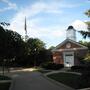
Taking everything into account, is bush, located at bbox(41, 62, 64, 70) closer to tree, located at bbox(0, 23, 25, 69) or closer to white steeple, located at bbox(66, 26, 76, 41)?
white steeple, located at bbox(66, 26, 76, 41)

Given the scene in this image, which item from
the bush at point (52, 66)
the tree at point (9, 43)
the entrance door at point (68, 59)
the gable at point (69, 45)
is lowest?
the bush at point (52, 66)

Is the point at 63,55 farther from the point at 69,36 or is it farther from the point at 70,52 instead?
the point at 69,36

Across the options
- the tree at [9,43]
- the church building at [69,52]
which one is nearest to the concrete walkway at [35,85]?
the tree at [9,43]

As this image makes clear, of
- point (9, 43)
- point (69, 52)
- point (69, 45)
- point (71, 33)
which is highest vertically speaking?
point (71, 33)

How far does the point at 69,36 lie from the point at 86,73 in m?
26.7

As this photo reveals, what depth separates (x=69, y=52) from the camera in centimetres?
3759

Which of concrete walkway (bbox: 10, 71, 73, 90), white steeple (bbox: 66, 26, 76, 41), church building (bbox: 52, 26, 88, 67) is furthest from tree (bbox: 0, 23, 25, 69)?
white steeple (bbox: 66, 26, 76, 41)

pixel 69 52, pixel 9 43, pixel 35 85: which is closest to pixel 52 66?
pixel 69 52

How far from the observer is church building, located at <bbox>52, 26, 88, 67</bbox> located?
36.8 meters

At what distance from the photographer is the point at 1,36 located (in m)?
9.77

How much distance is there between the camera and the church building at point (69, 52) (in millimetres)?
36844

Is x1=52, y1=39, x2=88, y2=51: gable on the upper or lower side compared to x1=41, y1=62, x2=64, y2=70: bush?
upper

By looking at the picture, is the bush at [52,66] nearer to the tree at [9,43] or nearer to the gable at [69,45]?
the gable at [69,45]

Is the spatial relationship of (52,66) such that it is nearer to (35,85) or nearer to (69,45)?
(69,45)
